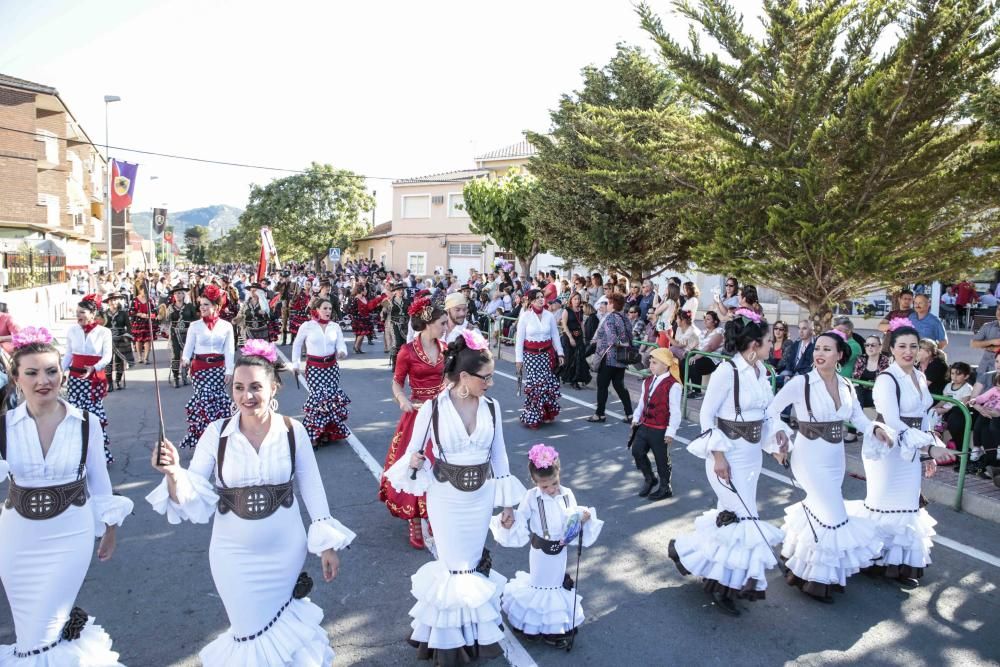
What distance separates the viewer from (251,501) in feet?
10.8

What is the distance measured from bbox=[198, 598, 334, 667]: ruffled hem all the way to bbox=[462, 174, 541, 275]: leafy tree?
21.4 meters

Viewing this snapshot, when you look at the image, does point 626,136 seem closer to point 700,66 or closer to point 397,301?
point 700,66

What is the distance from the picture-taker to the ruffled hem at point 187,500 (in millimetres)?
3289

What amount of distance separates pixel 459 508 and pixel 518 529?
1.46 feet

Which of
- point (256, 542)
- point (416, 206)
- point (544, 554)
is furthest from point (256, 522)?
point (416, 206)

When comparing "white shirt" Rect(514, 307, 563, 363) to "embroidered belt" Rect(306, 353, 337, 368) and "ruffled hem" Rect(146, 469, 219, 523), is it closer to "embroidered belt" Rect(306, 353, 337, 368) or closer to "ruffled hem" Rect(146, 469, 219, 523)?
"embroidered belt" Rect(306, 353, 337, 368)

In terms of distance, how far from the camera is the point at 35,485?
3.41 metres

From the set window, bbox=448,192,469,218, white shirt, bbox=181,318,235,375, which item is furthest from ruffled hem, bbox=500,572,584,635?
window, bbox=448,192,469,218

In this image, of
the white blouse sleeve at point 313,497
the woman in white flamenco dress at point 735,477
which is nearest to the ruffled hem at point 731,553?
the woman in white flamenco dress at point 735,477

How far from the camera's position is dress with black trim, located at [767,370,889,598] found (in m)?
4.81

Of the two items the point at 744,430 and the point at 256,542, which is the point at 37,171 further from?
the point at 744,430

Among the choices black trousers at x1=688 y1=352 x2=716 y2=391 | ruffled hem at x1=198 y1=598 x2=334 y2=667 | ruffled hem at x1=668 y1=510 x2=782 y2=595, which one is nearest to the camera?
ruffled hem at x1=198 y1=598 x2=334 y2=667

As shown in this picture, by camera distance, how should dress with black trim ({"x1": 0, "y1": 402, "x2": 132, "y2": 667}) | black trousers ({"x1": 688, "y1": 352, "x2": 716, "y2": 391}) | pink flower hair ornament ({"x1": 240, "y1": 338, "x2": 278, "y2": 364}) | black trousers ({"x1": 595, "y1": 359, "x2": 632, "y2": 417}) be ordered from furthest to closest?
black trousers ({"x1": 688, "y1": 352, "x2": 716, "y2": 391}) < black trousers ({"x1": 595, "y1": 359, "x2": 632, "y2": 417}) < pink flower hair ornament ({"x1": 240, "y1": 338, "x2": 278, "y2": 364}) < dress with black trim ({"x1": 0, "y1": 402, "x2": 132, "y2": 667})

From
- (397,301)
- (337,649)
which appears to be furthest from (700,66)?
(397,301)
